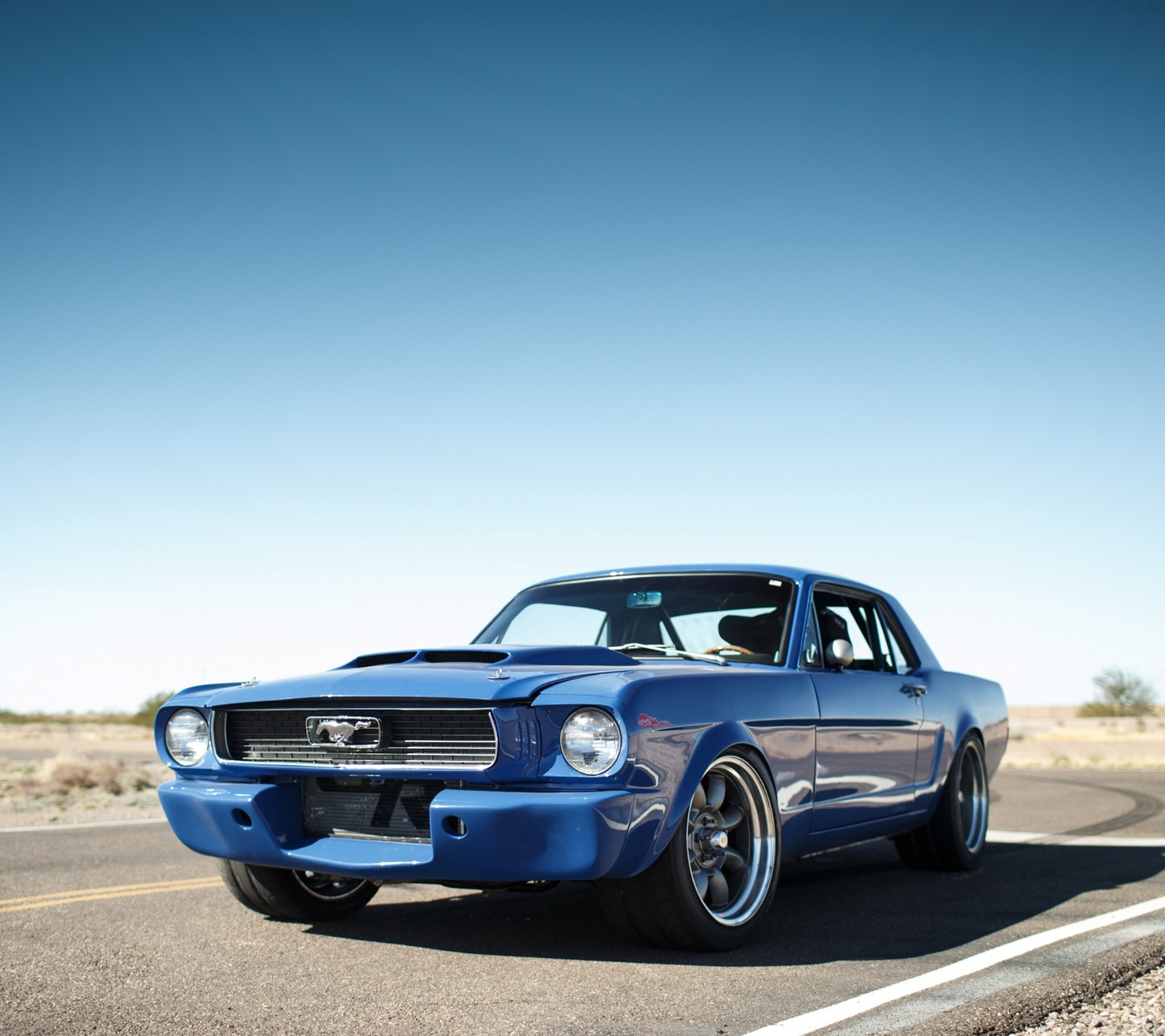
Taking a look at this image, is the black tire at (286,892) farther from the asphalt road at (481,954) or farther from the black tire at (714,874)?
the black tire at (714,874)

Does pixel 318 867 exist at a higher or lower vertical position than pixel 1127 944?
higher

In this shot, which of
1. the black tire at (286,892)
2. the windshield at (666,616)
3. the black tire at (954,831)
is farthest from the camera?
the black tire at (954,831)

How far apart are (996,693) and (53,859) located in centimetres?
618

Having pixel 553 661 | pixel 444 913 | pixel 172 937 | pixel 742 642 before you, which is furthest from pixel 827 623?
pixel 172 937

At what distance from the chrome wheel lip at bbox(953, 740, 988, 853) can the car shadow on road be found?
0.65ft

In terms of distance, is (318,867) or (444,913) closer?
(318,867)

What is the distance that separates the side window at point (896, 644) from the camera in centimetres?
688

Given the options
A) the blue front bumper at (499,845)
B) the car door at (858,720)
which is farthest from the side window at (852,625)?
the blue front bumper at (499,845)

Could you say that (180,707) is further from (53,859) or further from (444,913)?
(53,859)

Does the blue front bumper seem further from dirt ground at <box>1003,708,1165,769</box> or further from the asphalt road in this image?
dirt ground at <box>1003,708,1165,769</box>

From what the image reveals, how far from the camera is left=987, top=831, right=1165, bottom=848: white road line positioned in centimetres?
781

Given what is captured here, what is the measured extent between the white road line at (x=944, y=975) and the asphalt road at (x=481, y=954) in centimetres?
7

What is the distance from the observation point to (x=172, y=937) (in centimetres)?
462

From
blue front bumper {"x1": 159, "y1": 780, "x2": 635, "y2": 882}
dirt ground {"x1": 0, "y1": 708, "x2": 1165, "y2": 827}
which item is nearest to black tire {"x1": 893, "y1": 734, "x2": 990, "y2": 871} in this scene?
blue front bumper {"x1": 159, "y1": 780, "x2": 635, "y2": 882}
